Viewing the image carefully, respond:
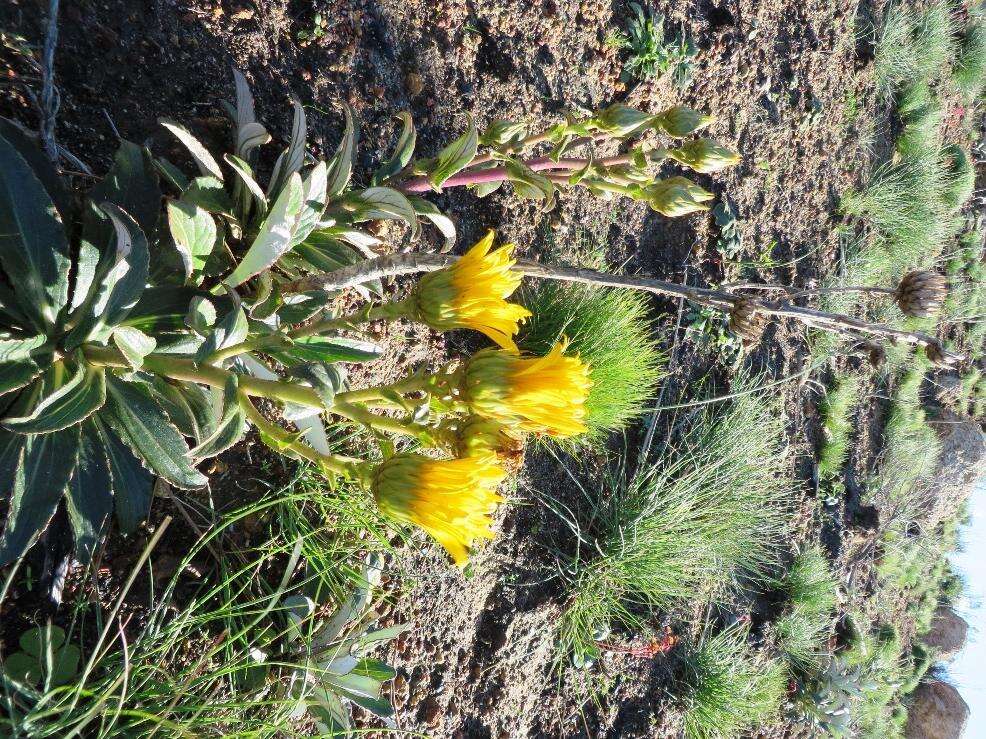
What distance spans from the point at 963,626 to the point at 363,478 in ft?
17.1

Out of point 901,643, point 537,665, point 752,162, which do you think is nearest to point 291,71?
point 537,665

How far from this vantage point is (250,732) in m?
1.21

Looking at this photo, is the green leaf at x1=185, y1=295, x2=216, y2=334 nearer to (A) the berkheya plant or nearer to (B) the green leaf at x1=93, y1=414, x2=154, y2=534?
(A) the berkheya plant

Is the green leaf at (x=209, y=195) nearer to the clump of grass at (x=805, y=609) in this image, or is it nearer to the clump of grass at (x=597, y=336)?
the clump of grass at (x=597, y=336)

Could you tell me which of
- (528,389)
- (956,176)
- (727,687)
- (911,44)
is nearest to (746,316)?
(528,389)

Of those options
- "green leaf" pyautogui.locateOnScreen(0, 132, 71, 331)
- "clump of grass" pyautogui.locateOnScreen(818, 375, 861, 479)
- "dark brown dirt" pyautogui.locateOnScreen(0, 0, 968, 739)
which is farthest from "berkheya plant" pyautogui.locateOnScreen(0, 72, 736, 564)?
"clump of grass" pyautogui.locateOnScreen(818, 375, 861, 479)

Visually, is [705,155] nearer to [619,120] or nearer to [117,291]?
[619,120]

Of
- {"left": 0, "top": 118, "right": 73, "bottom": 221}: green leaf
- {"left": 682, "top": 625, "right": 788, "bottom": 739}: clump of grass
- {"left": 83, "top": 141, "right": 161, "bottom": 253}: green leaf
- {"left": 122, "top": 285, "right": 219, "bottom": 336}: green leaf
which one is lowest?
{"left": 682, "top": 625, "right": 788, "bottom": 739}: clump of grass

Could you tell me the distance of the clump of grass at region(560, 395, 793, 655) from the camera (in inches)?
86.0

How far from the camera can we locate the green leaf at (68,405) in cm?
89

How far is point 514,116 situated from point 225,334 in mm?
1266

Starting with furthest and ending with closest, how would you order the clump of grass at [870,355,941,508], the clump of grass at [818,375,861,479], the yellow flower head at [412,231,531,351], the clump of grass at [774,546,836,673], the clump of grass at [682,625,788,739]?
1. the clump of grass at [870,355,941,508]
2. the clump of grass at [818,375,861,479]
3. the clump of grass at [774,546,836,673]
4. the clump of grass at [682,625,788,739]
5. the yellow flower head at [412,231,531,351]

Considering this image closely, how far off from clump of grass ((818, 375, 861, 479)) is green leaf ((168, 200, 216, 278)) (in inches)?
111

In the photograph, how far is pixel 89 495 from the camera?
3.55 ft
